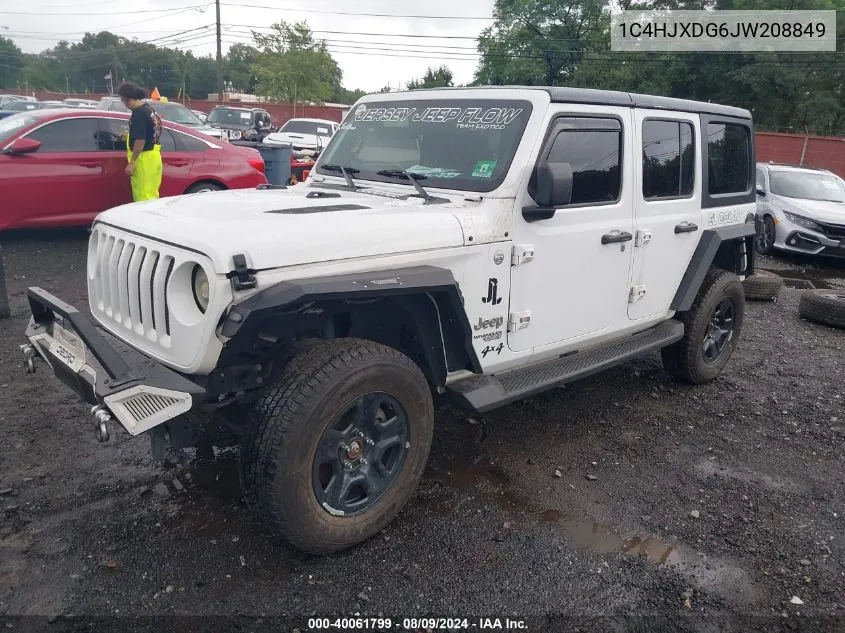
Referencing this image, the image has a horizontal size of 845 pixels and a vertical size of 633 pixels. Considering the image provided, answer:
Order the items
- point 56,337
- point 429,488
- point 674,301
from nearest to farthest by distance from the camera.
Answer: point 56,337 → point 429,488 → point 674,301

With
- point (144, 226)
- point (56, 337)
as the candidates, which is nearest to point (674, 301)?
point (144, 226)

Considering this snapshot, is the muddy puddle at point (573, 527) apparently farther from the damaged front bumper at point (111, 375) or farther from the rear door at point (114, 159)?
the rear door at point (114, 159)

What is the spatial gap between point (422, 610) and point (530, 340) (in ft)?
5.03

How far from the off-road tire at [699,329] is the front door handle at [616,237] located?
117 cm

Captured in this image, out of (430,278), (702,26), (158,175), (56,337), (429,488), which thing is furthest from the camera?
(702,26)

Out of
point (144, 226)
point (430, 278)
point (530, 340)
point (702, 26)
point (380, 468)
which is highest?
point (702, 26)

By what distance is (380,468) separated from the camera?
9.89 feet

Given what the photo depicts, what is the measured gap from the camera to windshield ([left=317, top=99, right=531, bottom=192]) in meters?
3.49

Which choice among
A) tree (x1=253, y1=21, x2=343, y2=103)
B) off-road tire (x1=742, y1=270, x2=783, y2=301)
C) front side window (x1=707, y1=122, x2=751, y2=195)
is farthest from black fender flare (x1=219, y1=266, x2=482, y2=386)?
tree (x1=253, y1=21, x2=343, y2=103)

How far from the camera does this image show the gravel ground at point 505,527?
2.69 meters

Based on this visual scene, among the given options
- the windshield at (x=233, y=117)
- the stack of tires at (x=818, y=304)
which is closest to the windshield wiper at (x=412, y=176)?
the stack of tires at (x=818, y=304)

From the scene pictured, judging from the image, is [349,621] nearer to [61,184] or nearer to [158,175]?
[158,175]

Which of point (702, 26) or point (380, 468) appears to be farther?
point (702, 26)

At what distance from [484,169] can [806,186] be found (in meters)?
9.74
